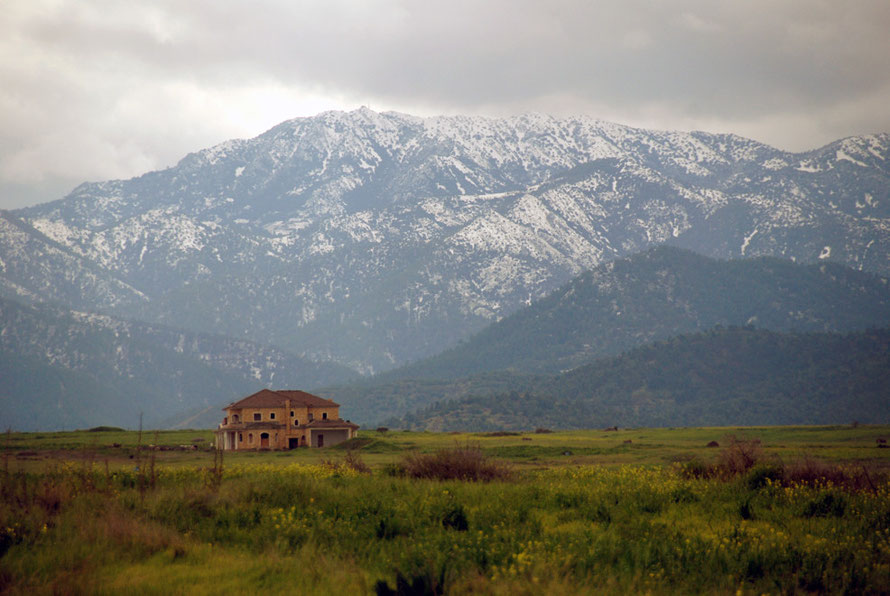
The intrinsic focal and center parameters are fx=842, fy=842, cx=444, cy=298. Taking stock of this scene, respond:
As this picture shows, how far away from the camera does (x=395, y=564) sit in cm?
1856

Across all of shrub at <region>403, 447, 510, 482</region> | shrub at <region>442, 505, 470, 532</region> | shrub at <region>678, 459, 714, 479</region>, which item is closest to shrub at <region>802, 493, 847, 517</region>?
shrub at <region>678, 459, 714, 479</region>

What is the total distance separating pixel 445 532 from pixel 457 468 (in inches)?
347

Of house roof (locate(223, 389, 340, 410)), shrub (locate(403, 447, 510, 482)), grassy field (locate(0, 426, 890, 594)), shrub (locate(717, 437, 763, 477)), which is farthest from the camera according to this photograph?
house roof (locate(223, 389, 340, 410))

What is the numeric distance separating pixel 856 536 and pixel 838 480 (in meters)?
8.17

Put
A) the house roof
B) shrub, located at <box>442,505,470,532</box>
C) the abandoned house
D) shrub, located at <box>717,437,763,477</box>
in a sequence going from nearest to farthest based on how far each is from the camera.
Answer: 1. shrub, located at <box>442,505,470,532</box>
2. shrub, located at <box>717,437,763,477</box>
3. the abandoned house
4. the house roof

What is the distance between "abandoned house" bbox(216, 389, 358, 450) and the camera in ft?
321

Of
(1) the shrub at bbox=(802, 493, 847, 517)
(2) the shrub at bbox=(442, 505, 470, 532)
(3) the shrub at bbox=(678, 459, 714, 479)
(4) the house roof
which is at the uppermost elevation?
(4) the house roof

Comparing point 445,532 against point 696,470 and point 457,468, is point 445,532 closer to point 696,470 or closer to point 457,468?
point 457,468

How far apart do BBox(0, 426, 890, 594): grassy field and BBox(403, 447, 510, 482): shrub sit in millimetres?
83

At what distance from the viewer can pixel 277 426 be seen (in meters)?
99.7

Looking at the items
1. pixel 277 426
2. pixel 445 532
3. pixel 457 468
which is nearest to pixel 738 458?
pixel 457 468

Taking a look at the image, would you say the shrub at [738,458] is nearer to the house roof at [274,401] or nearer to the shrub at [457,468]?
the shrub at [457,468]

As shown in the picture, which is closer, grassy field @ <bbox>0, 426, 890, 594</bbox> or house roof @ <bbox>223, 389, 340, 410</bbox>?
grassy field @ <bbox>0, 426, 890, 594</bbox>

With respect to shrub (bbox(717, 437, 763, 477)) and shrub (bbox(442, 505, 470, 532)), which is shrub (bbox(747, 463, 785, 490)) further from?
shrub (bbox(442, 505, 470, 532))
